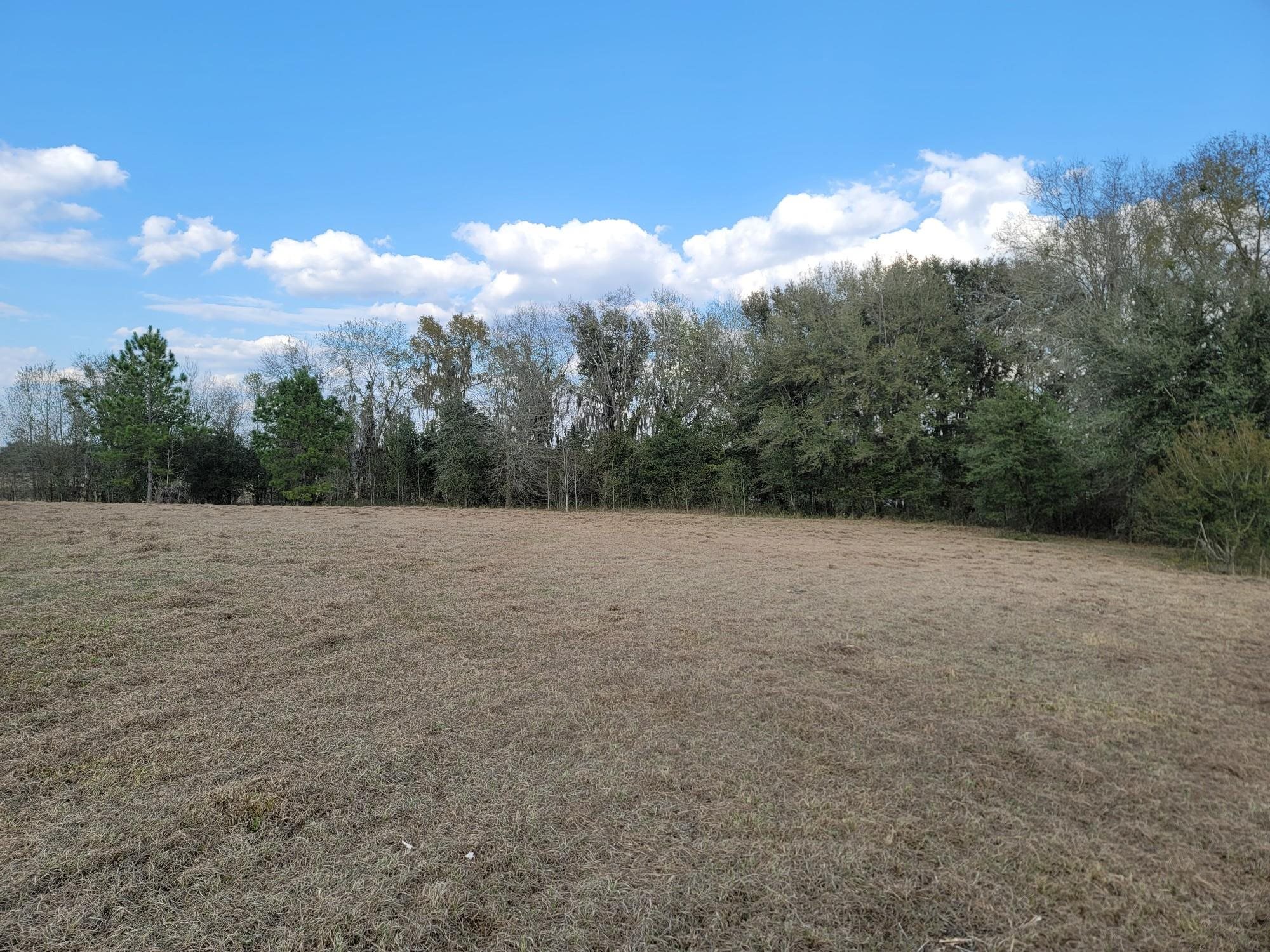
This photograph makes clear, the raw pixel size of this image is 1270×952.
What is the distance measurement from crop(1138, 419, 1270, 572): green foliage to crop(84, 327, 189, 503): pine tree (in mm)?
32786

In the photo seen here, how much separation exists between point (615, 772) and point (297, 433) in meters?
28.5

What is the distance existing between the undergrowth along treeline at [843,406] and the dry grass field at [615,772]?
24.6 feet

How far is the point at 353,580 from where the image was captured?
23.9 ft

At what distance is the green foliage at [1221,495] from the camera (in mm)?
9234

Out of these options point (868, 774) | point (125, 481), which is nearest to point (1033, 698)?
point (868, 774)

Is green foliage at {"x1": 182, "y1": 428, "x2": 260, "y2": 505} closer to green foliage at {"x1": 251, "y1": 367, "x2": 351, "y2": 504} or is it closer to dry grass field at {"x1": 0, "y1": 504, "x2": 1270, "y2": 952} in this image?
green foliage at {"x1": 251, "y1": 367, "x2": 351, "y2": 504}

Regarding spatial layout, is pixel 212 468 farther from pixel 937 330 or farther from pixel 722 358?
pixel 937 330

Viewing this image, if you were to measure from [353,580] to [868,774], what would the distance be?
243 inches

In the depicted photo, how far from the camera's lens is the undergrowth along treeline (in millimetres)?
11922

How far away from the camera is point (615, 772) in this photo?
2.93 m

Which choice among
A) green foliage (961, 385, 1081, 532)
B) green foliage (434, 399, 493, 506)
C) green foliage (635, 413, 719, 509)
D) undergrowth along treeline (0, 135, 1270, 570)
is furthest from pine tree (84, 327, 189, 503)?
green foliage (961, 385, 1081, 532)

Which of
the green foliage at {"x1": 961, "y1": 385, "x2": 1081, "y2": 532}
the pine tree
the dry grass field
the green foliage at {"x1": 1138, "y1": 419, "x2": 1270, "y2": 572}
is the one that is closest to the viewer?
the dry grass field

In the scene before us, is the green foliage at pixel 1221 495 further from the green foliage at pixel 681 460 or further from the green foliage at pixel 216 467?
the green foliage at pixel 216 467

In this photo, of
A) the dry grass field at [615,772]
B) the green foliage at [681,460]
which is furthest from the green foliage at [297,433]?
the dry grass field at [615,772]
